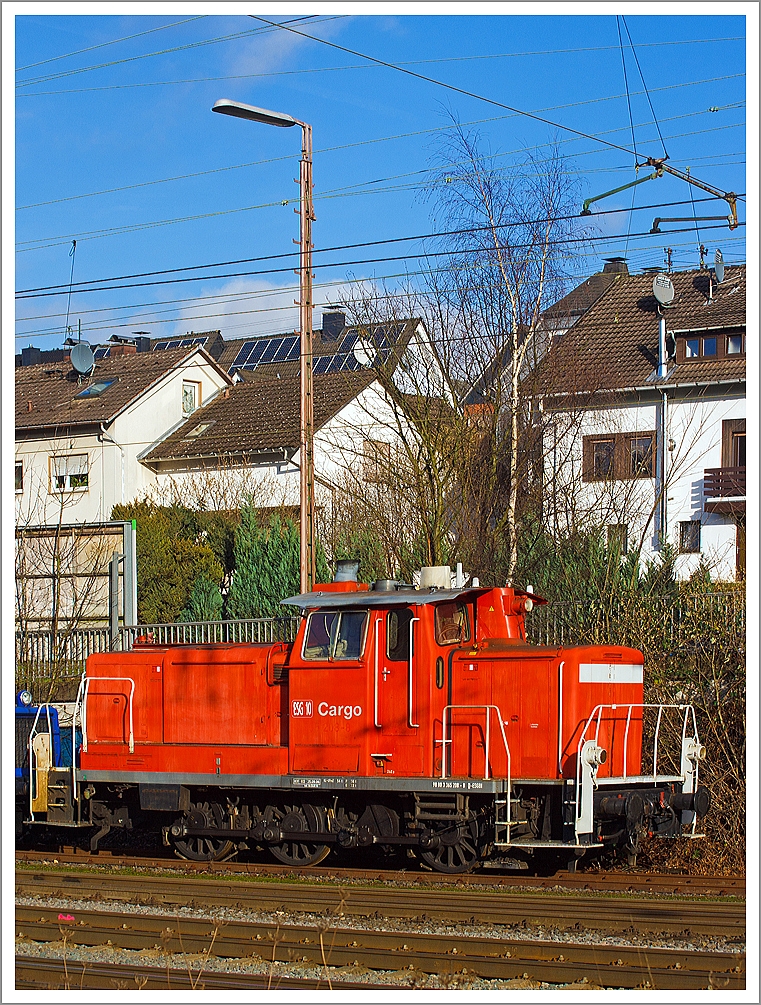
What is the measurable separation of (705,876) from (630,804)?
4.24 ft

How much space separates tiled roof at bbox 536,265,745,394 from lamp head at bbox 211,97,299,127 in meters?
10.5

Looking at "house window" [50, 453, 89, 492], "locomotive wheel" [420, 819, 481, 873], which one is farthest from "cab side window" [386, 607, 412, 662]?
"house window" [50, 453, 89, 492]

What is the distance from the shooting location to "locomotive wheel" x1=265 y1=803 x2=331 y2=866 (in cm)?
1212

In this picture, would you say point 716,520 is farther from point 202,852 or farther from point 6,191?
point 6,191

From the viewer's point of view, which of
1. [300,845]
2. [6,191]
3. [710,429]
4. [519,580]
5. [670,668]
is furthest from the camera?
[710,429]

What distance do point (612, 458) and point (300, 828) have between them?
37.8ft

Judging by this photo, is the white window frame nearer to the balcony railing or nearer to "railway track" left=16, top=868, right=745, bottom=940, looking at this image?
the balcony railing

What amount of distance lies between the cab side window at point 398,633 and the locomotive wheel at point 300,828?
75.1 inches

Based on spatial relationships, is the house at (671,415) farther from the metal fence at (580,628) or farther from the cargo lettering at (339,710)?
the cargo lettering at (339,710)

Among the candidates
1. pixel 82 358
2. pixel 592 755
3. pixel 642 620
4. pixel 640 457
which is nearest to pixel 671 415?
pixel 640 457

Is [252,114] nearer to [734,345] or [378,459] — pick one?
[378,459]

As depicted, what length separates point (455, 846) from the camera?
1155 centimetres

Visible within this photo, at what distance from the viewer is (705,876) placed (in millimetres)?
11422

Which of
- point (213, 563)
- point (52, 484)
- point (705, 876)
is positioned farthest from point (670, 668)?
point (52, 484)
